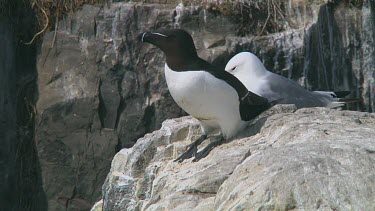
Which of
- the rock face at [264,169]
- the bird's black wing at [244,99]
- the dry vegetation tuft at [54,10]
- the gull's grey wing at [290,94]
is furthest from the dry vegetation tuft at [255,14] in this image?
the bird's black wing at [244,99]

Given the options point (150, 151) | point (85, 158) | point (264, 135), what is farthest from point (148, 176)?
point (85, 158)

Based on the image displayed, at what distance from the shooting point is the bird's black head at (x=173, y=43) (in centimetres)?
598

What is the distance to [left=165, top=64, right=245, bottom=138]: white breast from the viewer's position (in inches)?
229

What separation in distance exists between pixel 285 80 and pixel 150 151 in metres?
2.12

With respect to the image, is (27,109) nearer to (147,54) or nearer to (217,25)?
(147,54)

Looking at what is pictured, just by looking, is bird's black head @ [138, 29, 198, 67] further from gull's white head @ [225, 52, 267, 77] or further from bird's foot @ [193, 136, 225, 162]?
gull's white head @ [225, 52, 267, 77]

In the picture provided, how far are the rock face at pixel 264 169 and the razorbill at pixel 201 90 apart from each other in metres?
0.12

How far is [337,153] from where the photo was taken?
14.7ft

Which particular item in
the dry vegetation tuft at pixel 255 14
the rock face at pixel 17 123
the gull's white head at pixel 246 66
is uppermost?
the dry vegetation tuft at pixel 255 14

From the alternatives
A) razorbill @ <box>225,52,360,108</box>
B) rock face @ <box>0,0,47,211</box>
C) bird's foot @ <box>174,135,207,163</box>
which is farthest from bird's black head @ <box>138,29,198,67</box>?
rock face @ <box>0,0,47,211</box>

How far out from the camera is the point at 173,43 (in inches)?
236

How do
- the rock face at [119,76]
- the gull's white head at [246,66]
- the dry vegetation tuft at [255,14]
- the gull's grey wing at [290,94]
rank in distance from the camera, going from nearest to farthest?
the gull's grey wing at [290,94], the gull's white head at [246,66], the rock face at [119,76], the dry vegetation tuft at [255,14]

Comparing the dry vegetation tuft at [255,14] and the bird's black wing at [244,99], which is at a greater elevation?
the dry vegetation tuft at [255,14]

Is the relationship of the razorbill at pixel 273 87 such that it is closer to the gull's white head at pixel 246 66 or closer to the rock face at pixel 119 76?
the gull's white head at pixel 246 66
